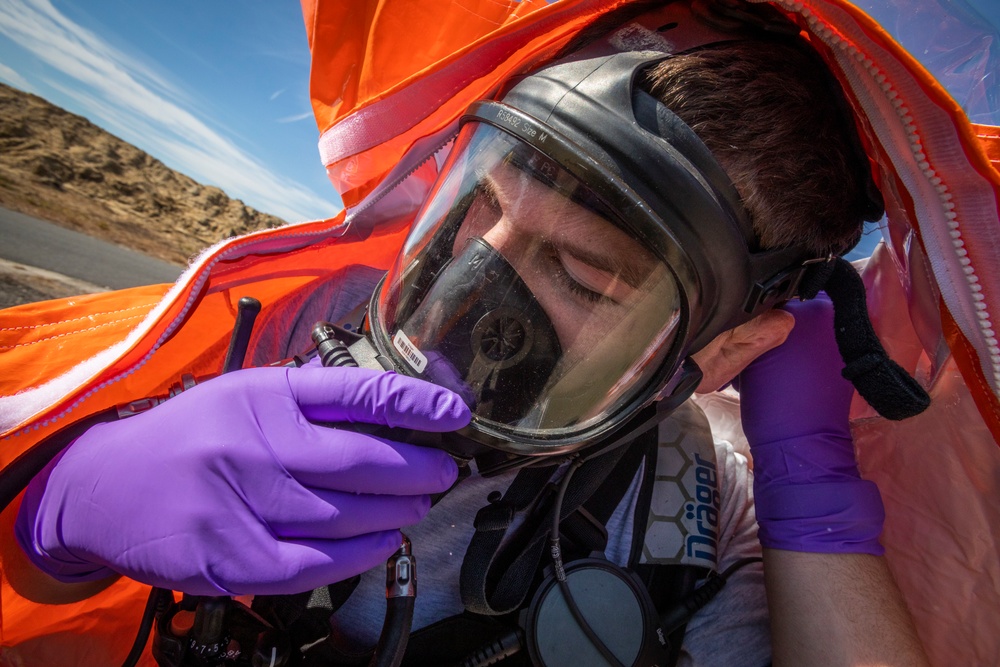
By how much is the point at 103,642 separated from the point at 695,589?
157 cm

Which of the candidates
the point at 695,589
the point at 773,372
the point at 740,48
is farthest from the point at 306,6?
the point at 695,589

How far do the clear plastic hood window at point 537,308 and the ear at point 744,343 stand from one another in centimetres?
36

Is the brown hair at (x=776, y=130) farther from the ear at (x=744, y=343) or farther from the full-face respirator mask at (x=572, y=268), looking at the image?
the ear at (x=744, y=343)

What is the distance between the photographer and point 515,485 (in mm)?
1402

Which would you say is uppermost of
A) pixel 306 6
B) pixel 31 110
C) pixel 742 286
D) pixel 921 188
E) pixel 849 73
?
pixel 306 6

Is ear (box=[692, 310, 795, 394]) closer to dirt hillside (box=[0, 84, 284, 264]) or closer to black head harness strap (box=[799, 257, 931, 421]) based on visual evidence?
black head harness strap (box=[799, 257, 931, 421])

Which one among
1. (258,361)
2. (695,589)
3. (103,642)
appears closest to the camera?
(103,642)

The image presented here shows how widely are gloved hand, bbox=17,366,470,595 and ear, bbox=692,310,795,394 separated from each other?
787 mm

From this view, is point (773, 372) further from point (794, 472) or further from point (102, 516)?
point (102, 516)

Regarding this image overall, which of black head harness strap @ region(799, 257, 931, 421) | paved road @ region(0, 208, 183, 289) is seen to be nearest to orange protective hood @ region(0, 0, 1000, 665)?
black head harness strap @ region(799, 257, 931, 421)

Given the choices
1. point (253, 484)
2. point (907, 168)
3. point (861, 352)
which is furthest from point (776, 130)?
point (253, 484)

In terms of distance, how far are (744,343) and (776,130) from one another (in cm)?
57

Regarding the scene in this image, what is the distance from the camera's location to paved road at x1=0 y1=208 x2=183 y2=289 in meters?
6.16

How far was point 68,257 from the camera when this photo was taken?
24.5ft
